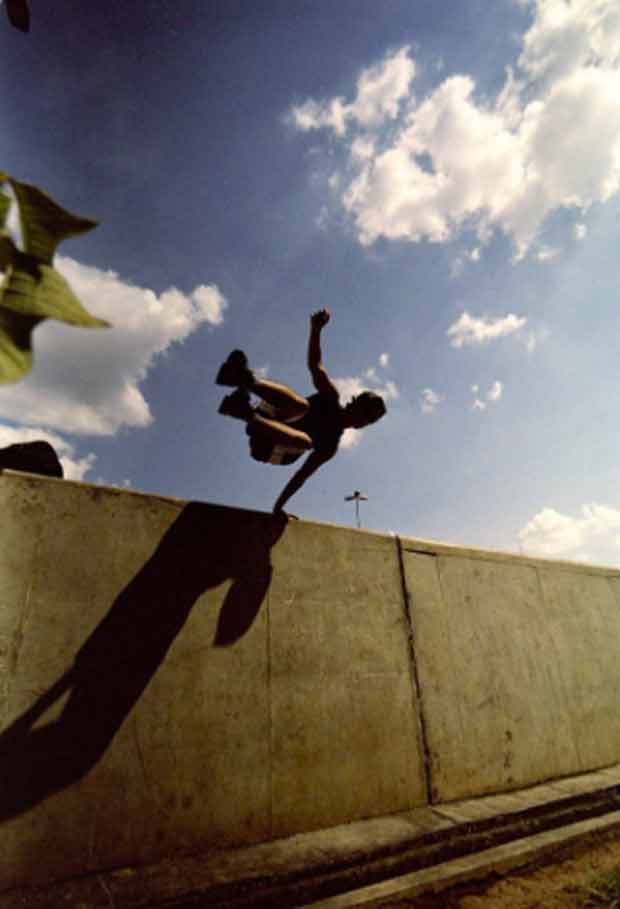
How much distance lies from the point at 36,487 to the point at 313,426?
6.72 ft

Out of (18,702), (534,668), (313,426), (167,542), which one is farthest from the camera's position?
(534,668)

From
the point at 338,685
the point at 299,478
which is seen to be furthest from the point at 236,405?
the point at 338,685

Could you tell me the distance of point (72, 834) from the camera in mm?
2320

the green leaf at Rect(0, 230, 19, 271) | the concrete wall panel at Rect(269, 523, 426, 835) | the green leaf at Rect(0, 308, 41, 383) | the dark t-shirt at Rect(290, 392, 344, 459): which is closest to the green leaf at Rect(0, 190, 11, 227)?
the green leaf at Rect(0, 230, 19, 271)

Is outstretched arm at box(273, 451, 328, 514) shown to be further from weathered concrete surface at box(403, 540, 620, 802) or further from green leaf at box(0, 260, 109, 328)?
green leaf at box(0, 260, 109, 328)

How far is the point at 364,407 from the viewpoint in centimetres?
398

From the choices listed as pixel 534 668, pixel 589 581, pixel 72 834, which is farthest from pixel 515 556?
pixel 72 834

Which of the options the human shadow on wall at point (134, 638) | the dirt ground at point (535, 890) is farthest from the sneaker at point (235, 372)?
the dirt ground at point (535, 890)

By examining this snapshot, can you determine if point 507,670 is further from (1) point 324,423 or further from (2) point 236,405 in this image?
(2) point 236,405

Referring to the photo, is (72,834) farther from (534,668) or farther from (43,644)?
(534,668)

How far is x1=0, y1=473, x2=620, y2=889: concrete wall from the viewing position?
7.92 ft

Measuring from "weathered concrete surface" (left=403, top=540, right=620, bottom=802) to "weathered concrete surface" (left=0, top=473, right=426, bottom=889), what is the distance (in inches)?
16.0

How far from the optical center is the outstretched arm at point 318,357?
365cm

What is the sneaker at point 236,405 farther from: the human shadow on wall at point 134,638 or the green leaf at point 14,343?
the green leaf at point 14,343
